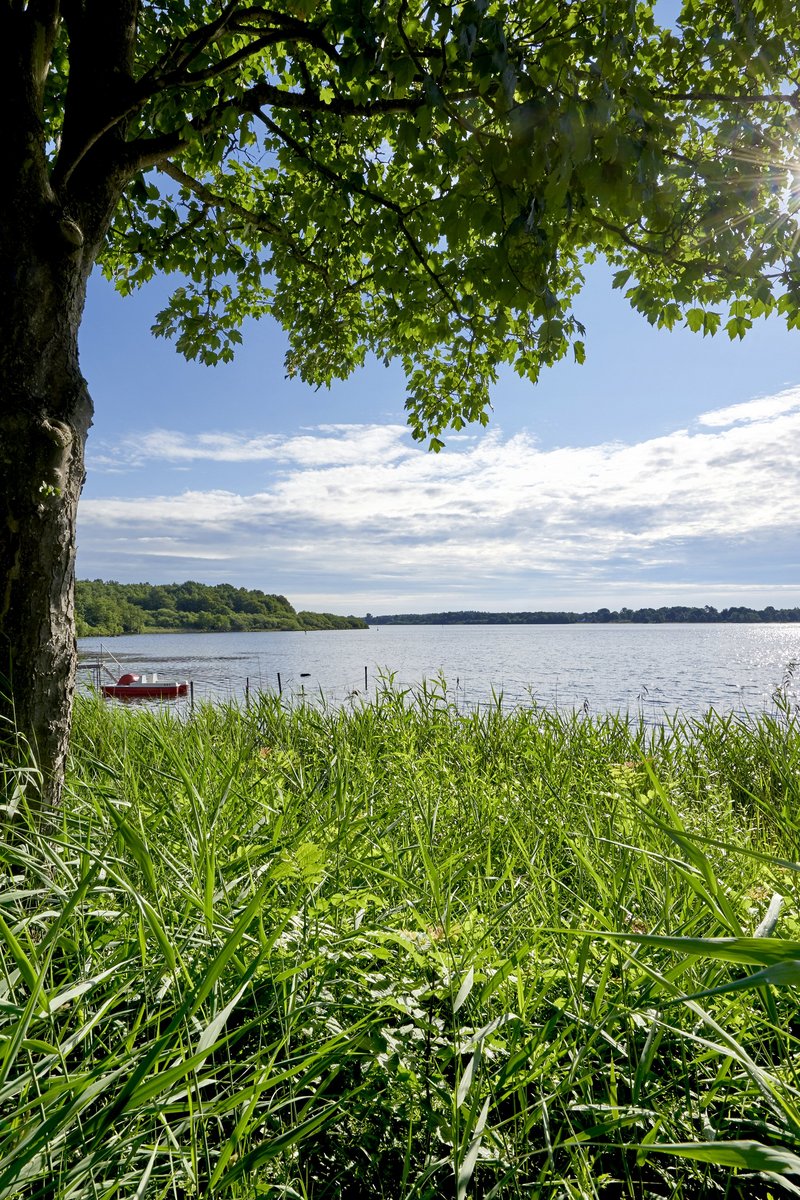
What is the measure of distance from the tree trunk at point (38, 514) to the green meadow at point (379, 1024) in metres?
0.29

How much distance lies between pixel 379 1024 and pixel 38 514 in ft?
8.10

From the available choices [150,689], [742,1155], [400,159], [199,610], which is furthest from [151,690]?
[199,610]

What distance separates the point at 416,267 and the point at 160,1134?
19.3ft

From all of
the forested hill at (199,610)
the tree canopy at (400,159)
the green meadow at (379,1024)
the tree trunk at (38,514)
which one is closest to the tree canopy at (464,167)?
the tree canopy at (400,159)

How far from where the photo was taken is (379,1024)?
1.79 m

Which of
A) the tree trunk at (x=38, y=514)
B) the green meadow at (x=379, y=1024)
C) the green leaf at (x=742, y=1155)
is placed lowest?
the green meadow at (x=379, y=1024)

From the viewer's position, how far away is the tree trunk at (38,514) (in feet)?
9.64

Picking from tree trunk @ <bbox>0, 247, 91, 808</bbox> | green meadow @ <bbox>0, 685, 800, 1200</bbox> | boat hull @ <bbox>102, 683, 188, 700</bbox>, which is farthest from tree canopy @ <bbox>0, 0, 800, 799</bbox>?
boat hull @ <bbox>102, 683, 188, 700</bbox>

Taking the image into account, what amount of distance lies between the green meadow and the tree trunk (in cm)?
29

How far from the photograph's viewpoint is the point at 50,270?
3.15 m

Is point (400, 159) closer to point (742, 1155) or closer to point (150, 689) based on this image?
point (742, 1155)

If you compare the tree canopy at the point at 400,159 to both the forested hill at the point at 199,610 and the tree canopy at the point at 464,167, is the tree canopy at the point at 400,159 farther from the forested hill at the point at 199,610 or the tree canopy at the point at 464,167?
the forested hill at the point at 199,610

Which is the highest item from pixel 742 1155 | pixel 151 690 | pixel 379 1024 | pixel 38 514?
pixel 38 514

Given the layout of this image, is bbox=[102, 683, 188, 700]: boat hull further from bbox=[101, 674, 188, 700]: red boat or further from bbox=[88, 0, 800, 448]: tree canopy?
bbox=[88, 0, 800, 448]: tree canopy
